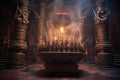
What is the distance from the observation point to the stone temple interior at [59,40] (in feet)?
16.5

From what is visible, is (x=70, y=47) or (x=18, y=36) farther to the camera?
(x=18, y=36)

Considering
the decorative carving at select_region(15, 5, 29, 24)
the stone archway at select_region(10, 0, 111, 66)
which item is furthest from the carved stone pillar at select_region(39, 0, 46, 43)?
the decorative carving at select_region(15, 5, 29, 24)

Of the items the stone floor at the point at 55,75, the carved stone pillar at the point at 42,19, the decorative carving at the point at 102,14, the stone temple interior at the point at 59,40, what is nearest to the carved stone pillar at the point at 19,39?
the stone temple interior at the point at 59,40

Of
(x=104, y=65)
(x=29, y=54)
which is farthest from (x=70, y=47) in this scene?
(x=29, y=54)

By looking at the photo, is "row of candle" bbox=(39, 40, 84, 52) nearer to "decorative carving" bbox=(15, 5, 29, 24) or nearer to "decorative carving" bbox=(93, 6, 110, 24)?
"decorative carving" bbox=(15, 5, 29, 24)

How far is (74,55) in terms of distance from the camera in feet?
15.6

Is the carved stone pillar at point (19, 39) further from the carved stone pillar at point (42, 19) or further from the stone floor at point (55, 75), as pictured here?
the carved stone pillar at point (42, 19)

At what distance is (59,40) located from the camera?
210 inches

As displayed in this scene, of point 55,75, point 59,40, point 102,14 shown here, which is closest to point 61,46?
point 59,40

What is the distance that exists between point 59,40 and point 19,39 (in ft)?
11.6

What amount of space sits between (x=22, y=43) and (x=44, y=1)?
7235 millimetres

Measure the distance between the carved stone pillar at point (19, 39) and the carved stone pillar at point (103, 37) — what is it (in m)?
4.93

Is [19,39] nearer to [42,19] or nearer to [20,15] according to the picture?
[20,15]

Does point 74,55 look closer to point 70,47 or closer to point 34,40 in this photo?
point 70,47
